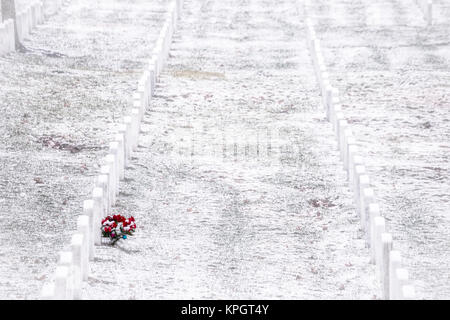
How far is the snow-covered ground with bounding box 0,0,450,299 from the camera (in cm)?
1266

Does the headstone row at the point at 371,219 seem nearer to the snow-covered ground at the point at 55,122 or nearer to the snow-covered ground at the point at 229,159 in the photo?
the snow-covered ground at the point at 229,159

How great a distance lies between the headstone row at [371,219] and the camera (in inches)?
408

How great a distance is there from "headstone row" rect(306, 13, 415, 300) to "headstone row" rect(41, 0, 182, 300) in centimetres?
355

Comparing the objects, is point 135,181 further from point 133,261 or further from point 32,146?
point 133,261

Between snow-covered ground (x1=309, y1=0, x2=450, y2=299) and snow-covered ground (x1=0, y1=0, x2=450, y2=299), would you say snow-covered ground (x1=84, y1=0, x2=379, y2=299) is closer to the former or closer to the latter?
snow-covered ground (x1=0, y1=0, x2=450, y2=299)

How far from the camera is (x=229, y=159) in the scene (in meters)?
18.3

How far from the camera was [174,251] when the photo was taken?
13.4 m

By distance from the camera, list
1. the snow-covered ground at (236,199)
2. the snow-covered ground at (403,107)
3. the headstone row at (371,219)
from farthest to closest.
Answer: the snow-covered ground at (403,107)
the snow-covered ground at (236,199)
the headstone row at (371,219)

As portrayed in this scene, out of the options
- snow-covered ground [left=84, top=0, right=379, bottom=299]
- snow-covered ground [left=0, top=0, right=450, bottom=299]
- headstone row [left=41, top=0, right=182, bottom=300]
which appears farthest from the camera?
snow-covered ground [left=0, top=0, right=450, bottom=299]

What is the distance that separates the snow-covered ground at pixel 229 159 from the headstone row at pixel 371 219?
256 millimetres

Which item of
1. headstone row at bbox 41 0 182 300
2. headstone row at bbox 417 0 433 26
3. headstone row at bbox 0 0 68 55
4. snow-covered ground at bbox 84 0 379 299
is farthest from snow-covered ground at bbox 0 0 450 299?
headstone row at bbox 417 0 433 26

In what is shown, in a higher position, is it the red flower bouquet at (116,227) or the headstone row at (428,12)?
the red flower bouquet at (116,227)

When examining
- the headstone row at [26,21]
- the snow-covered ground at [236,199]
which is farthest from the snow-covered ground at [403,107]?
the headstone row at [26,21]

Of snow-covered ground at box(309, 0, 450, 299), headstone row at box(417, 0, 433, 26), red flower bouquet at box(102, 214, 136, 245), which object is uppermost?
red flower bouquet at box(102, 214, 136, 245)
